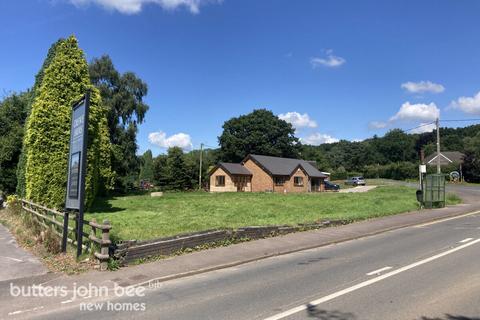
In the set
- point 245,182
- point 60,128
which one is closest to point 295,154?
point 245,182

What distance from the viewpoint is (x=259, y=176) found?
59.0 metres

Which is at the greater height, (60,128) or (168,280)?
(60,128)

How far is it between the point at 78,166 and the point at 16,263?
2.62 meters

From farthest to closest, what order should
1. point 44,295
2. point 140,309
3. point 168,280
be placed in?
point 168,280
point 44,295
point 140,309

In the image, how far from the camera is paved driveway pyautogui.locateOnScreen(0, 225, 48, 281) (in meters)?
9.04

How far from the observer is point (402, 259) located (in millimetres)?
10234

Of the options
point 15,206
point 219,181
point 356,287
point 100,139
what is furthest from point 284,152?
point 356,287

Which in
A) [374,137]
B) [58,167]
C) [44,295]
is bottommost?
[44,295]

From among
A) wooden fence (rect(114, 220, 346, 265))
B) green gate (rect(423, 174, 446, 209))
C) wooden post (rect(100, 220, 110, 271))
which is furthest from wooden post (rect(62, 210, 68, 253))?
green gate (rect(423, 174, 446, 209))

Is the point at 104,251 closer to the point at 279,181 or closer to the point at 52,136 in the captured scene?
the point at 52,136

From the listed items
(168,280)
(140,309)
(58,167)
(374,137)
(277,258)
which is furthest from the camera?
(374,137)

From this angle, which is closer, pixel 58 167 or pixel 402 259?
pixel 402 259

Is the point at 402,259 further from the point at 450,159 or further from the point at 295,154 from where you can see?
the point at 450,159

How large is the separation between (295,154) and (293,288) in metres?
83.3
